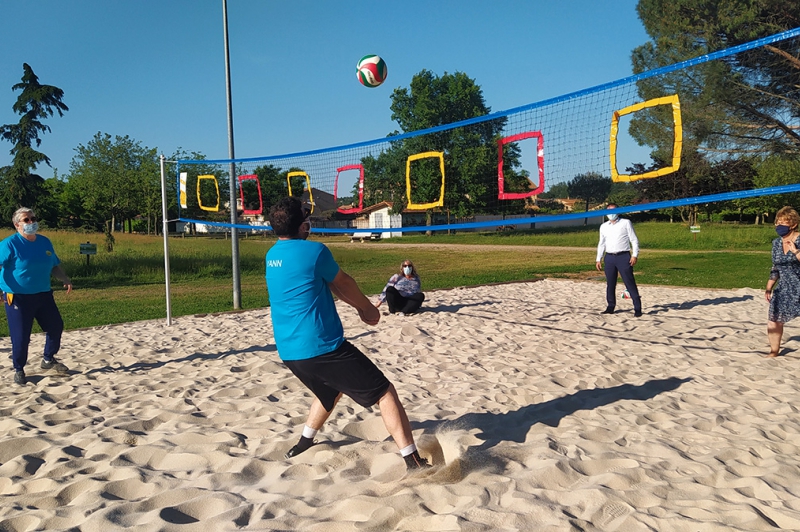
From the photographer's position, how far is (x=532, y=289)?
34.8 feet

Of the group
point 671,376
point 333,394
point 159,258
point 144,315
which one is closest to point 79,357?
point 144,315

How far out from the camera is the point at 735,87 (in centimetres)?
1290

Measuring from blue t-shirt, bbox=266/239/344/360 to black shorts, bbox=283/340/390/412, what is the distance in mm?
40

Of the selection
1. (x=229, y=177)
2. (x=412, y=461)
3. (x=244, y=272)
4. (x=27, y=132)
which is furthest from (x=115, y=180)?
(x=412, y=461)

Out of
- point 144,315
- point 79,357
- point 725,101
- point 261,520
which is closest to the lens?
point 261,520

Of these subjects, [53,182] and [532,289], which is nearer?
[532,289]

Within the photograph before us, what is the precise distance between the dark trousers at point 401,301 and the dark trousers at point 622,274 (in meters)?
2.59

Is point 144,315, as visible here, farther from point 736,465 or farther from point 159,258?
point 159,258

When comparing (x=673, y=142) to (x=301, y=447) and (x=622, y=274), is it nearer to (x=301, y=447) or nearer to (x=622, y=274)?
(x=622, y=274)

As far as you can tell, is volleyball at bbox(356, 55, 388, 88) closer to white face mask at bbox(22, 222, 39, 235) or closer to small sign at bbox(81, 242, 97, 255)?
white face mask at bbox(22, 222, 39, 235)

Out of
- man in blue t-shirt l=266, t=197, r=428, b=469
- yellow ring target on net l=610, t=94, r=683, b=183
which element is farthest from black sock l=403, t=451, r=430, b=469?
yellow ring target on net l=610, t=94, r=683, b=183

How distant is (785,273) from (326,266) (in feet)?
14.8

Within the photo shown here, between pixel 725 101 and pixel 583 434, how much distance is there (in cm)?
1249

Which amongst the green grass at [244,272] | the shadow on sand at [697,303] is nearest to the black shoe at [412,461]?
the shadow on sand at [697,303]
